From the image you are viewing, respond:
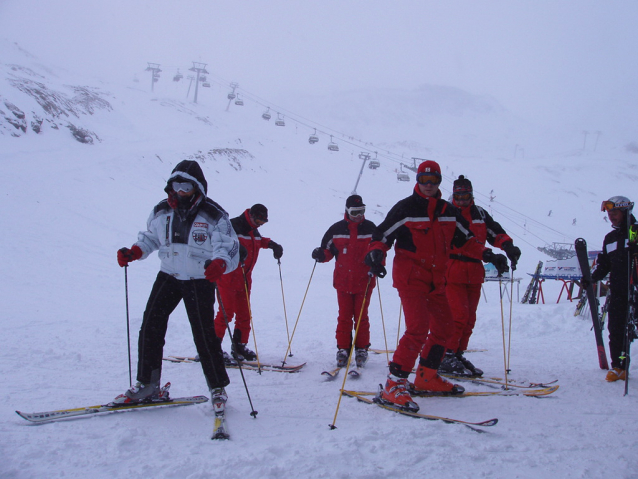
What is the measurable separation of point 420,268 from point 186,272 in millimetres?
1930

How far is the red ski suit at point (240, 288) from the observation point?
5164mm

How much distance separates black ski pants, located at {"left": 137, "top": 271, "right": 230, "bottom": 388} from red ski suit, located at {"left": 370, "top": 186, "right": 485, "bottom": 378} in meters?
1.47

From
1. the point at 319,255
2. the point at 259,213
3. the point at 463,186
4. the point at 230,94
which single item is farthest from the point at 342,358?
the point at 230,94

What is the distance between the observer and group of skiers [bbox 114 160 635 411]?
320 cm

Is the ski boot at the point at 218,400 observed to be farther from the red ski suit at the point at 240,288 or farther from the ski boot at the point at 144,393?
the red ski suit at the point at 240,288

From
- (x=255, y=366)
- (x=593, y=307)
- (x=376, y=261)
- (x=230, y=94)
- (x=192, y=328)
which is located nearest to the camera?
(x=192, y=328)

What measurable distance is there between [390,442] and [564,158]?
8502 cm

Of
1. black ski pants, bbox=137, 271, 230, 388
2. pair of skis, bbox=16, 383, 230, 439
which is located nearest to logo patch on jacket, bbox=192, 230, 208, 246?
black ski pants, bbox=137, 271, 230, 388

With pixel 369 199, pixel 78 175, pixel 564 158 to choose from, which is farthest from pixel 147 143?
pixel 564 158

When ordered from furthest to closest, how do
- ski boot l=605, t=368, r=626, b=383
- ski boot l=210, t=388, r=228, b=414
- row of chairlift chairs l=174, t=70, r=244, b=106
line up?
row of chairlift chairs l=174, t=70, r=244, b=106
ski boot l=605, t=368, r=626, b=383
ski boot l=210, t=388, r=228, b=414

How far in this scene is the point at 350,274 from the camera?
4969mm

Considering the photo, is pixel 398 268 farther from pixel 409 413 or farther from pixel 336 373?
pixel 336 373

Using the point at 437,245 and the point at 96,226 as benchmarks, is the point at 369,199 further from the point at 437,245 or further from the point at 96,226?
the point at 437,245

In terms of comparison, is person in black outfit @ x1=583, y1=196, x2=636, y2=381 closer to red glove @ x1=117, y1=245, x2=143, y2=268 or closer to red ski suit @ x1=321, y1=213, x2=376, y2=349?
red ski suit @ x1=321, y1=213, x2=376, y2=349
